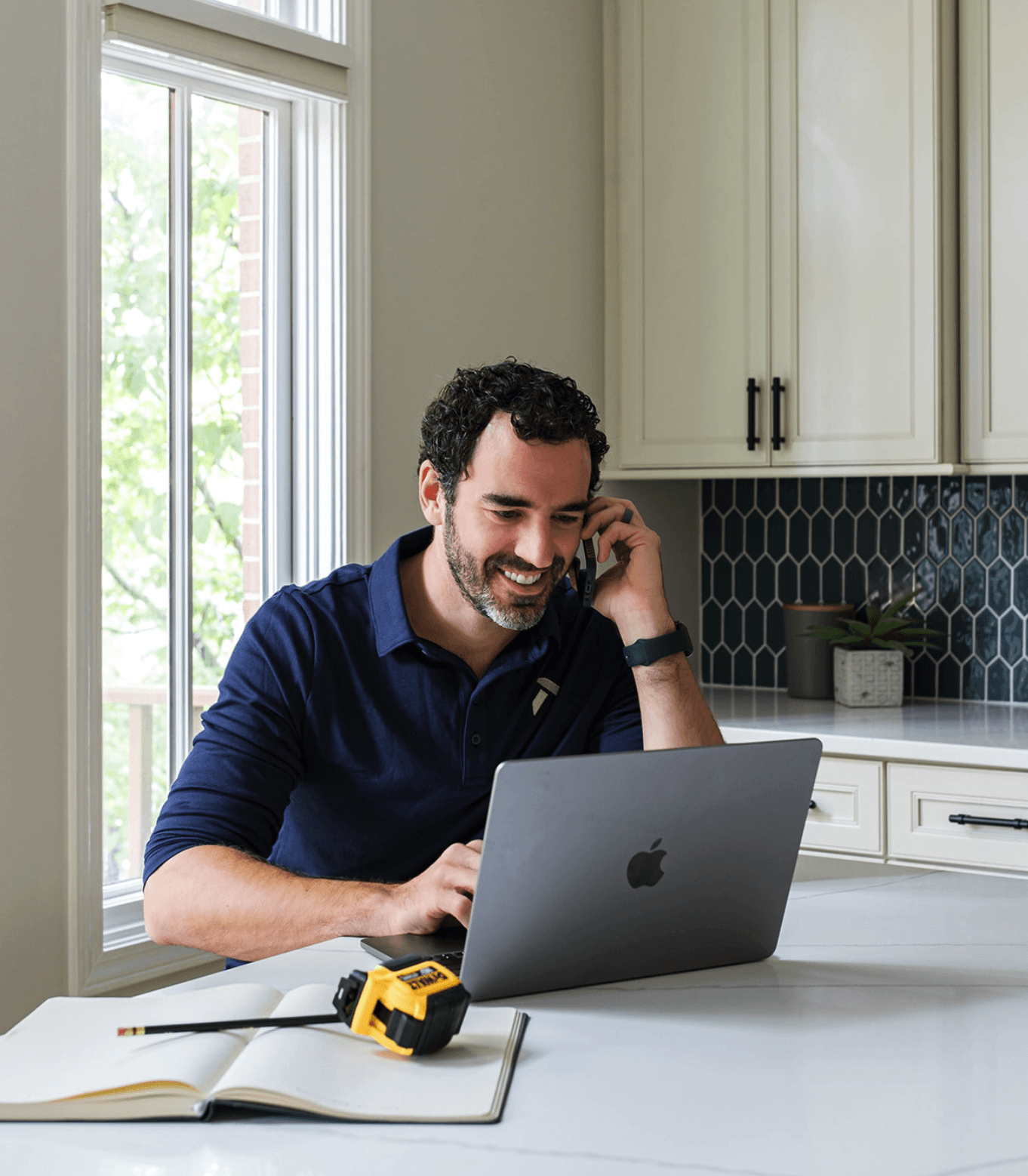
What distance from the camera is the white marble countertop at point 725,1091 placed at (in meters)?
0.82

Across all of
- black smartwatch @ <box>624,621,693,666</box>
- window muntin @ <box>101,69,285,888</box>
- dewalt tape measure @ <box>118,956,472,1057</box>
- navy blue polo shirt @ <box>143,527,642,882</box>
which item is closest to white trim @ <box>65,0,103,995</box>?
window muntin @ <box>101,69,285,888</box>

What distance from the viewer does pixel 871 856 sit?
106 inches

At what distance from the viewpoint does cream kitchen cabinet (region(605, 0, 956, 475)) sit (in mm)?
2855

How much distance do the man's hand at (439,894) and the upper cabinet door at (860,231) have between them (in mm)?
1953

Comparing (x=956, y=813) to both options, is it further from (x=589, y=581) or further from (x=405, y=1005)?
(x=405, y=1005)

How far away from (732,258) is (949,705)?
3.82 ft

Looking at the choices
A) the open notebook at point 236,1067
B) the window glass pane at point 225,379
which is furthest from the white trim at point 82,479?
the open notebook at point 236,1067

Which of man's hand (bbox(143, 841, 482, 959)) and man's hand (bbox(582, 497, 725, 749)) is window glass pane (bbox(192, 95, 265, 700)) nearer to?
man's hand (bbox(582, 497, 725, 749))

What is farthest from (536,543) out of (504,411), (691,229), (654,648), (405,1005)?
(691,229)

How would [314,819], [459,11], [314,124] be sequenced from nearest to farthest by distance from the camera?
[314,819] < [314,124] < [459,11]

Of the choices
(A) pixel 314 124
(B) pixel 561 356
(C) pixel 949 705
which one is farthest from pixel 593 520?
(C) pixel 949 705

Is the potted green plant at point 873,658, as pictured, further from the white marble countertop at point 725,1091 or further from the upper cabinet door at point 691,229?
the white marble countertop at point 725,1091

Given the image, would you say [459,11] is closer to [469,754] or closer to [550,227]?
[550,227]

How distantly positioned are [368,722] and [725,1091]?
83 centimetres
